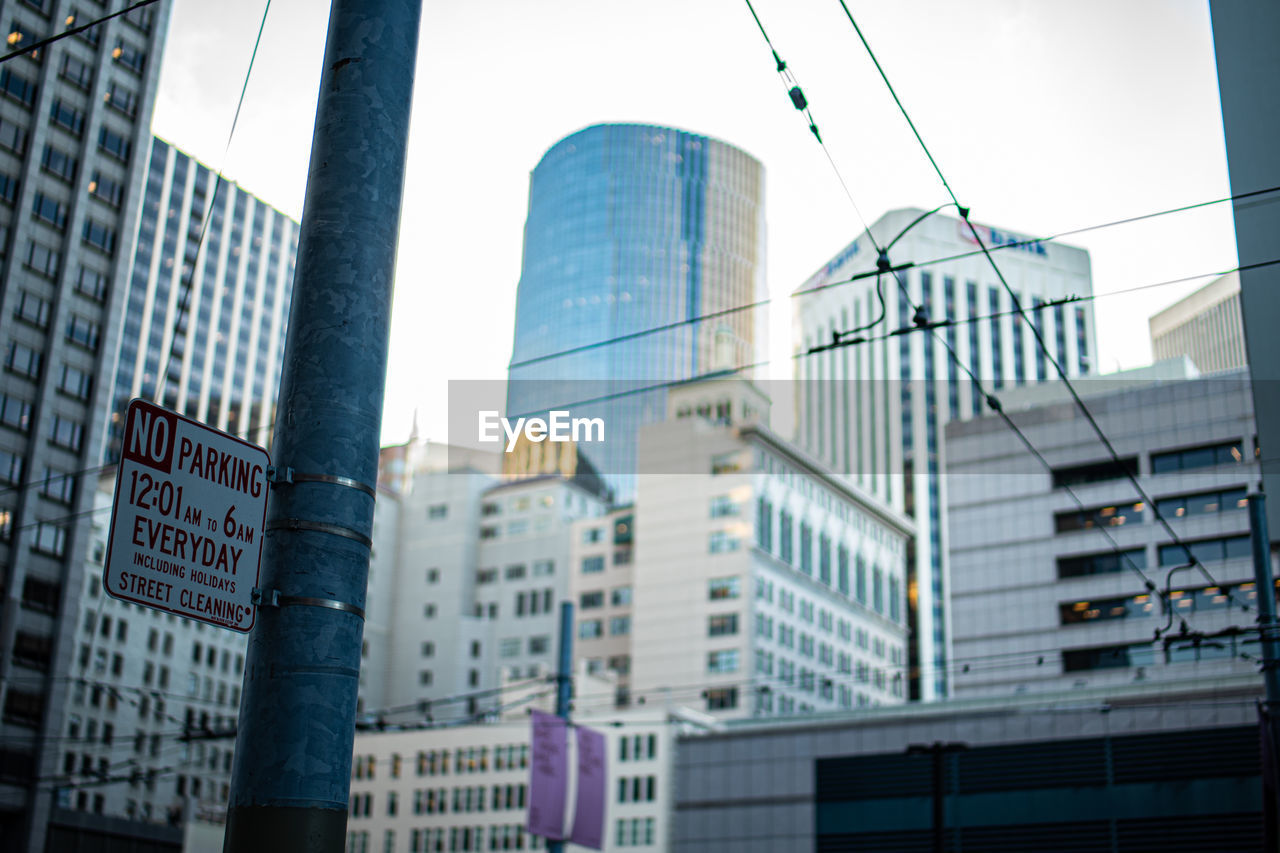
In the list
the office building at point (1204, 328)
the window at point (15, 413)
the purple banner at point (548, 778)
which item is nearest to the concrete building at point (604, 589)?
the window at point (15, 413)

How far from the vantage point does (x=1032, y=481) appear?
92.5 m

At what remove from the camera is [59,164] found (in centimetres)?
7362

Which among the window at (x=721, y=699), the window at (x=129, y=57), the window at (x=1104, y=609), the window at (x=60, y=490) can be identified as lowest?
the window at (x=721, y=699)

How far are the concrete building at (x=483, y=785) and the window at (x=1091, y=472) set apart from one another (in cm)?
3105

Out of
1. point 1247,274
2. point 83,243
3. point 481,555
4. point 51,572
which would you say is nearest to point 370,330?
point 1247,274

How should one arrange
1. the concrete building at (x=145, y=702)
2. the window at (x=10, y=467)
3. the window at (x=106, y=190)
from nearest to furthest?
the window at (x=10, y=467) < the window at (x=106, y=190) < the concrete building at (x=145, y=702)

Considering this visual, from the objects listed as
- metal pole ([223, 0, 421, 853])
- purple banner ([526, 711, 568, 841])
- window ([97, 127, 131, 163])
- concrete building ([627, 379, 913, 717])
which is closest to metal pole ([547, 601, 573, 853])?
purple banner ([526, 711, 568, 841])

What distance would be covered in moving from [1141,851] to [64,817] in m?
51.6

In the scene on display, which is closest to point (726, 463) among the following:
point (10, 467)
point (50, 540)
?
point (50, 540)

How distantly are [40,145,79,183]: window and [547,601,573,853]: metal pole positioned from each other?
4583 centimetres

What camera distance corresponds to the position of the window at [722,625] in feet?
384

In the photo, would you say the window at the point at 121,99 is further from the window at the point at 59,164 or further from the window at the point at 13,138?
the window at the point at 13,138

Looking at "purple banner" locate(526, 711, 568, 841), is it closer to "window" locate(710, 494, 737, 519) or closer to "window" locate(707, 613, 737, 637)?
"window" locate(707, 613, 737, 637)

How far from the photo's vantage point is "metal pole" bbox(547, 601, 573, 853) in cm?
3726
